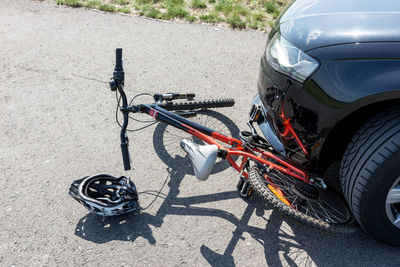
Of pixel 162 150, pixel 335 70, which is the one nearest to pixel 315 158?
pixel 335 70

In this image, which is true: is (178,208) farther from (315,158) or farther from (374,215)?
(374,215)

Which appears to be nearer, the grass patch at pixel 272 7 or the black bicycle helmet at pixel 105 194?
the black bicycle helmet at pixel 105 194

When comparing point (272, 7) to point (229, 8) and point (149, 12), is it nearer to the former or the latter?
point (229, 8)

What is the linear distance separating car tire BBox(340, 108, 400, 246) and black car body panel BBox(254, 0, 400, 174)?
0.42 ft

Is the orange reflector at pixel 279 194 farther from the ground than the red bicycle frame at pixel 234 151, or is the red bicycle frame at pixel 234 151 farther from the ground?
the red bicycle frame at pixel 234 151

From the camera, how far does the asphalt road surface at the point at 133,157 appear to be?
247 cm

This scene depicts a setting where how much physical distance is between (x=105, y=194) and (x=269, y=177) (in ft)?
4.12

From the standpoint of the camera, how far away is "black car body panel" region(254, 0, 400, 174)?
6.64 ft

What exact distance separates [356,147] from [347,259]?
0.79 metres

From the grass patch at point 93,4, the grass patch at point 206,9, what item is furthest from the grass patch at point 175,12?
the grass patch at point 93,4

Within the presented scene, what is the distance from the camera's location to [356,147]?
2.24 m

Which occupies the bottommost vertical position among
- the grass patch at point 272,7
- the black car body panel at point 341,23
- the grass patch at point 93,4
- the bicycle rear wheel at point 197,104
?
A: the bicycle rear wheel at point 197,104

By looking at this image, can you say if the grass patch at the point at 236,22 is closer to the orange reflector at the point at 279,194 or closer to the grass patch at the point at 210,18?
the grass patch at the point at 210,18

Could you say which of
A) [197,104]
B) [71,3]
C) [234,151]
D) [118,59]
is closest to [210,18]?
[71,3]
